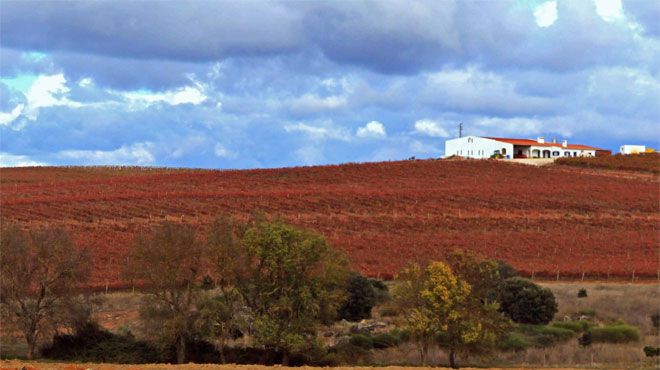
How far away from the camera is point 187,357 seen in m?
39.5

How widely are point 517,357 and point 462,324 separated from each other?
3659 millimetres

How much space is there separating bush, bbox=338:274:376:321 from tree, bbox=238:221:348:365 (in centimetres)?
686

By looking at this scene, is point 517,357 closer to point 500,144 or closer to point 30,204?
point 30,204

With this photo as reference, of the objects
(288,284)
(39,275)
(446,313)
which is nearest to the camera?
(446,313)

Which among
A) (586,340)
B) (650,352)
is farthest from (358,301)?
(650,352)

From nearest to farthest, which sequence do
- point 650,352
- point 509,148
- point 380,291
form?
point 650,352, point 380,291, point 509,148

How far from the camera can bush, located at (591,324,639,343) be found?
142ft

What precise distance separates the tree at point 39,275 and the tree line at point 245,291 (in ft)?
0.15

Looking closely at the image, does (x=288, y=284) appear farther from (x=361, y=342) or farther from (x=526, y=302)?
(x=526, y=302)

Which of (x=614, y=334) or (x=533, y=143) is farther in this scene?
(x=533, y=143)

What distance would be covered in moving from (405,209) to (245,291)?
50.5 metres

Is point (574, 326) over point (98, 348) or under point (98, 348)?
over

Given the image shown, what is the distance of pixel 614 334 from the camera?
143ft

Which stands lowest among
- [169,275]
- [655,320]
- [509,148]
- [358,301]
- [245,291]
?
[655,320]
